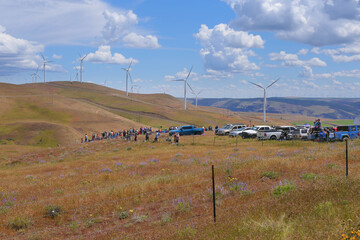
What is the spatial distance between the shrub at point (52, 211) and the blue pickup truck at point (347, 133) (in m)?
31.1

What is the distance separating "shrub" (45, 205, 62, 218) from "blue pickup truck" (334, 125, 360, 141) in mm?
31087

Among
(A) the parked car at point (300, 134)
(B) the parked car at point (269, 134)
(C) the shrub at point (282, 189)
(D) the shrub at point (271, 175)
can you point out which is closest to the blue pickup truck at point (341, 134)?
(A) the parked car at point (300, 134)

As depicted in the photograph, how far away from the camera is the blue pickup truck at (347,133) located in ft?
112

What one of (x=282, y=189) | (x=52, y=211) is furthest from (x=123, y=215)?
(x=282, y=189)

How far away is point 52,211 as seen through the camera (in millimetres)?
11109

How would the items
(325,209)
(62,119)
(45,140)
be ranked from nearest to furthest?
1. (325,209)
2. (45,140)
3. (62,119)

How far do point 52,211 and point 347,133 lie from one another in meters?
32.4

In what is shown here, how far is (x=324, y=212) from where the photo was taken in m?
7.89

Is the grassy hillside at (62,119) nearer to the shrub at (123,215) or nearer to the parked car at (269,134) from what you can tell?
the parked car at (269,134)

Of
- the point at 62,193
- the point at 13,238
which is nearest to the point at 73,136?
the point at 62,193

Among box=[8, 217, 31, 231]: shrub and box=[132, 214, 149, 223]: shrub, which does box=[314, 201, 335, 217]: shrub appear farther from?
box=[8, 217, 31, 231]: shrub

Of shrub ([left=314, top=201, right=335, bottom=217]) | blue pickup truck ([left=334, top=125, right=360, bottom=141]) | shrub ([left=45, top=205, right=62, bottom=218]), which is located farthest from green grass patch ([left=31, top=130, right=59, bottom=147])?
shrub ([left=314, top=201, right=335, bottom=217])

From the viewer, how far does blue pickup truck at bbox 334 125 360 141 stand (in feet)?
112

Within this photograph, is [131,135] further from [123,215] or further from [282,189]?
[282,189]
